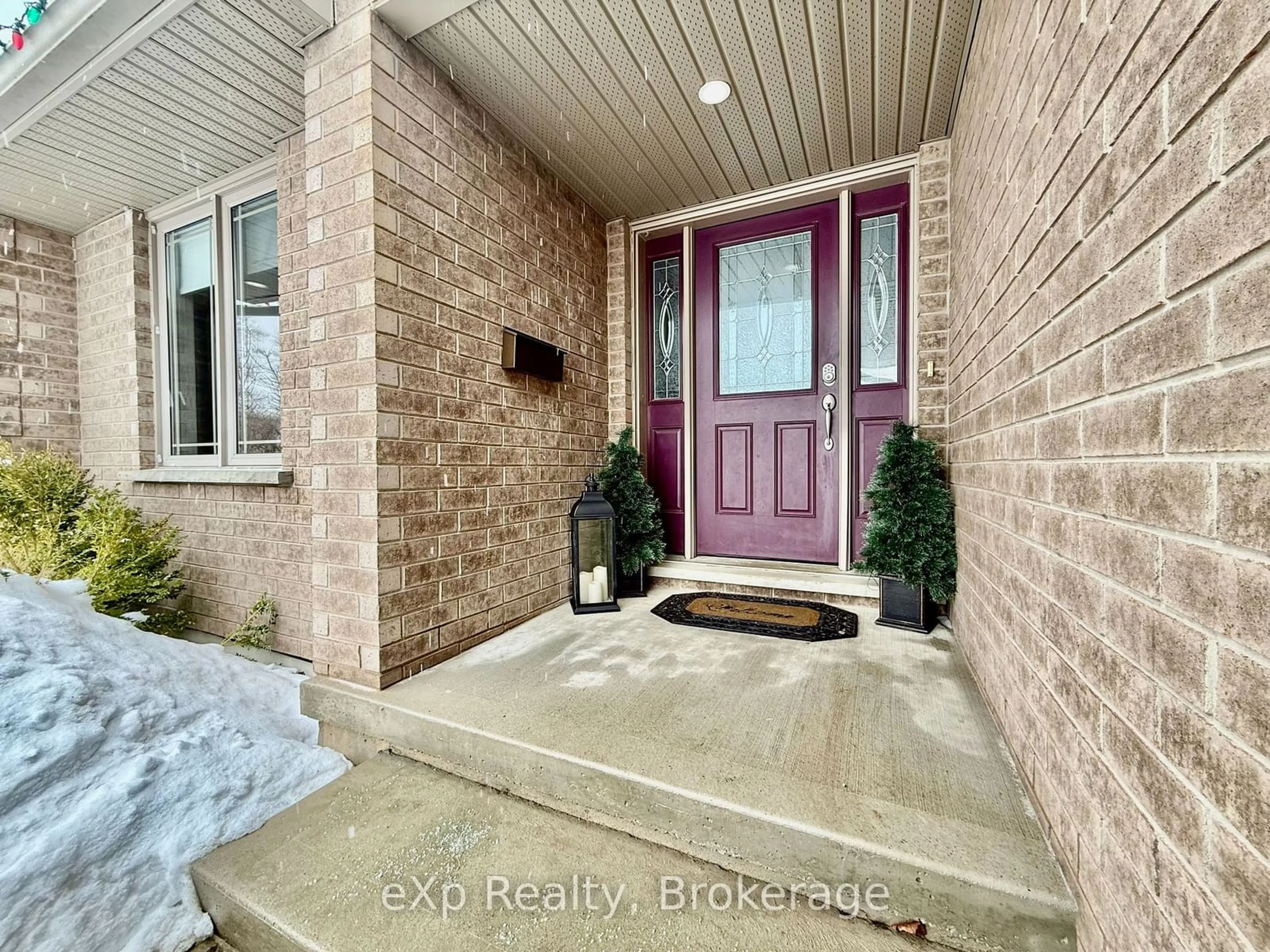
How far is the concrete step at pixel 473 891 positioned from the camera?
37.6 inches

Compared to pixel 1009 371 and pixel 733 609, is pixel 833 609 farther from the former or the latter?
pixel 1009 371

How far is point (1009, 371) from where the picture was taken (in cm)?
137

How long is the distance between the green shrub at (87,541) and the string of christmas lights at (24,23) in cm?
205

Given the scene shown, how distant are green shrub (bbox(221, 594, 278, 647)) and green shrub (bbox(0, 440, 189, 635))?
0.49m

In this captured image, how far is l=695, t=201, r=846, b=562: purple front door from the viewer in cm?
280

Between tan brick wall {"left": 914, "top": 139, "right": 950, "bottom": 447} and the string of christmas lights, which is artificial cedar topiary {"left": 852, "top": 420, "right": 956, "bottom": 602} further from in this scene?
the string of christmas lights

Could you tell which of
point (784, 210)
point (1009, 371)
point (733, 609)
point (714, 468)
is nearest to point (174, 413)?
point (714, 468)

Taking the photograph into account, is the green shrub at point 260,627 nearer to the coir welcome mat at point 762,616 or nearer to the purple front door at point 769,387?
the coir welcome mat at point 762,616

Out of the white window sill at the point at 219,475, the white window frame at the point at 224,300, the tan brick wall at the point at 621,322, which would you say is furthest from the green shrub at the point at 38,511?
the tan brick wall at the point at 621,322

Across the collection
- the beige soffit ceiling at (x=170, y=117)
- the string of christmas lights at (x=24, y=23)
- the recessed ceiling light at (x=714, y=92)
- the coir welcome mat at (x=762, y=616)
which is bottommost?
the coir welcome mat at (x=762, y=616)

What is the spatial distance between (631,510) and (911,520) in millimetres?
1396

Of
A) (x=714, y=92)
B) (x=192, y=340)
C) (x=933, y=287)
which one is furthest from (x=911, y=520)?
(x=192, y=340)

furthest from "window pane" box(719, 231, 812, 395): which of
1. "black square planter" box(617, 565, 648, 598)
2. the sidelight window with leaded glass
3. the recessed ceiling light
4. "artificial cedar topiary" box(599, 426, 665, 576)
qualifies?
"black square planter" box(617, 565, 648, 598)

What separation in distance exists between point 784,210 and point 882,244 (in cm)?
60
